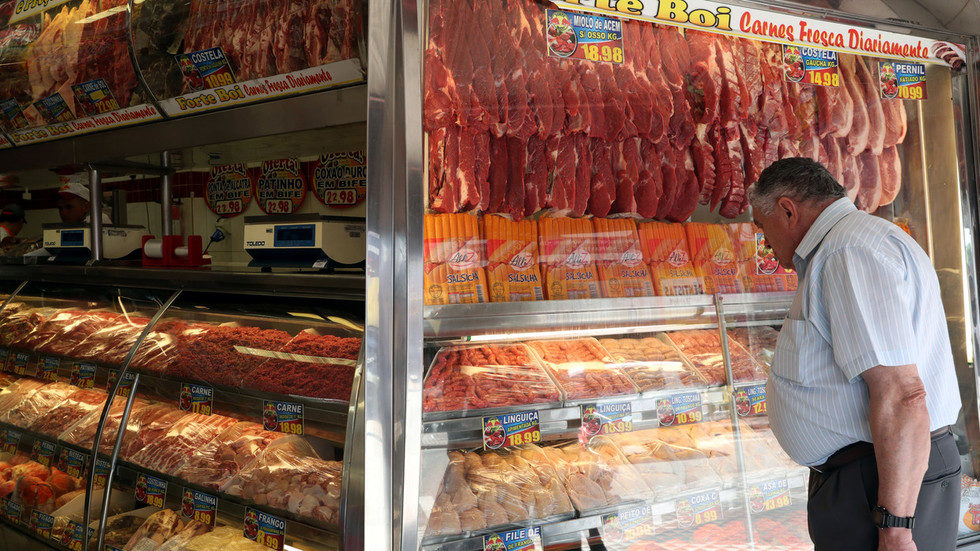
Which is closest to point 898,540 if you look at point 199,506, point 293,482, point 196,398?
point 293,482

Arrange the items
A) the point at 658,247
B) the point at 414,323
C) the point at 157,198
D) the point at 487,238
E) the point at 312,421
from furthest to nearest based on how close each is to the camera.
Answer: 1. the point at 157,198
2. the point at 658,247
3. the point at 487,238
4. the point at 312,421
5. the point at 414,323

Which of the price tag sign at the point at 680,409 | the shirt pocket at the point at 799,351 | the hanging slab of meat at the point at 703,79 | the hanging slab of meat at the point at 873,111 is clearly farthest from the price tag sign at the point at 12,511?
the hanging slab of meat at the point at 873,111

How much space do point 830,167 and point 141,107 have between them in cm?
331

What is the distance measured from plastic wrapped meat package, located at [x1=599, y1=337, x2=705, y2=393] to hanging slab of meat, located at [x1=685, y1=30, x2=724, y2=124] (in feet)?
3.53

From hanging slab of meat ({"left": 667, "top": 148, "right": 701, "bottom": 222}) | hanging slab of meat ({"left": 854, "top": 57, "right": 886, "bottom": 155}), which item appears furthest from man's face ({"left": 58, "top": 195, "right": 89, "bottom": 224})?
hanging slab of meat ({"left": 854, "top": 57, "right": 886, "bottom": 155})

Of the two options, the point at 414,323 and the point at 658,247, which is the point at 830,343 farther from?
the point at 414,323

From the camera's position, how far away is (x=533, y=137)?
9.32 ft

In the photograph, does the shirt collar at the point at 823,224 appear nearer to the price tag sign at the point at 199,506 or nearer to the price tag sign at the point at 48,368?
the price tag sign at the point at 199,506

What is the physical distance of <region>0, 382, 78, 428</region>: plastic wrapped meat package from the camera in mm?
3402

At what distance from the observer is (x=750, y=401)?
9.87 feet

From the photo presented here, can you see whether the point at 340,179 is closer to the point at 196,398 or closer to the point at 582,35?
→ the point at 196,398

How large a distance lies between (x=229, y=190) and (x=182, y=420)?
6.55 feet

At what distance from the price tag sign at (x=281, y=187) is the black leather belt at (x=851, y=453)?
316 centimetres

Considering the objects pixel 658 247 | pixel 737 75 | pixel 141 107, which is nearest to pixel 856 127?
pixel 737 75
